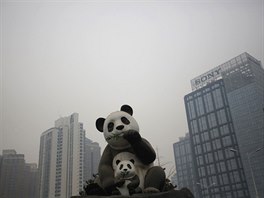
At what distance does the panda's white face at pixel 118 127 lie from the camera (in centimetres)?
452

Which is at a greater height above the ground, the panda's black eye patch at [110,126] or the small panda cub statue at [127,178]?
the panda's black eye patch at [110,126]

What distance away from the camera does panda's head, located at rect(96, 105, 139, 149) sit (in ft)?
14.8

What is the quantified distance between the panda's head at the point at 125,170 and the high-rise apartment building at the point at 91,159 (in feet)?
74.0

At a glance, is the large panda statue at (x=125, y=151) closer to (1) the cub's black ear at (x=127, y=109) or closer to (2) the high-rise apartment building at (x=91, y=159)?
(1) the cub's black ear at (x=127, y=109)

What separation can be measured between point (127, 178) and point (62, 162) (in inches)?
906

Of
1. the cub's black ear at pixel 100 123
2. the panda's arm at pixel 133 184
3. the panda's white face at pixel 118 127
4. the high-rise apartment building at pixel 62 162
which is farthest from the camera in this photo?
the high-rise apartment building at pixel 62 162

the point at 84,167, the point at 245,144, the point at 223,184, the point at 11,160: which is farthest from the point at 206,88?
the point at 11,160

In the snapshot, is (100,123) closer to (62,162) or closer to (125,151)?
(125,151)

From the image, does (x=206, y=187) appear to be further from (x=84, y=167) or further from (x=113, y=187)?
(x=113, y=187)

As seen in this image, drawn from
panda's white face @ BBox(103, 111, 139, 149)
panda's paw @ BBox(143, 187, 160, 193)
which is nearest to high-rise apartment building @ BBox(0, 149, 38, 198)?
panda's white face @ BBox(103, 111, 139, 149)

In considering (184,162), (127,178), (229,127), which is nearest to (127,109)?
(127,178)

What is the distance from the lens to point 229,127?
49.5m

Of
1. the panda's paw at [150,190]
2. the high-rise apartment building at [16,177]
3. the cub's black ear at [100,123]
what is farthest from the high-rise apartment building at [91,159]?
the panda's paw at [150,190]

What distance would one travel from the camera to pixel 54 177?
25.2 metres
